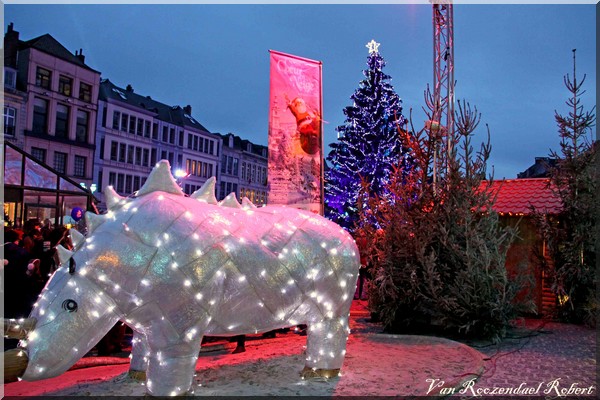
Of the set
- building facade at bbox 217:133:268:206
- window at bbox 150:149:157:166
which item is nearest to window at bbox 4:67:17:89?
window at bbox 150:149:157:166

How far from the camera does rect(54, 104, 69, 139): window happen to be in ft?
102

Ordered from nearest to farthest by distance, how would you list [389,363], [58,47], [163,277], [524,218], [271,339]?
[163,277] < [389,363] < [271,339] < [524,218] < [58,47]

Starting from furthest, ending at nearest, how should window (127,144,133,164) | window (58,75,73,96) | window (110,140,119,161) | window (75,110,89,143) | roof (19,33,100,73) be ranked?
1. window (127,144,133,164)
2. window (110,140,119,161)
3. window (75,110,89,143)
4. window (58,75,73,96)
5. roof (19,33,100,73)

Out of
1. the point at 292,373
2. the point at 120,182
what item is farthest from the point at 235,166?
the point at 292,373

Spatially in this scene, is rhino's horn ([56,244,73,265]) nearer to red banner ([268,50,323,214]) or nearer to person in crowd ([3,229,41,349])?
person in crowd ([3,229,41,349])

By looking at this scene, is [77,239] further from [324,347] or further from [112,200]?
[324,347]

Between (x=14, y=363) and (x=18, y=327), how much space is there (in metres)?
0.26

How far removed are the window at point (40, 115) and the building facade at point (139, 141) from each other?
4931 mm

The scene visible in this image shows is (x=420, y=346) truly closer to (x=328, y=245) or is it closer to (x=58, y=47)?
(x=328, y=245)

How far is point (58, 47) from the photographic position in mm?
31344

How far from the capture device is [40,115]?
98.9ft

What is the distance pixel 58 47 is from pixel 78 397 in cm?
3235

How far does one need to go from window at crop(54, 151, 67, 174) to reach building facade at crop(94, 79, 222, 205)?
10.4 feet

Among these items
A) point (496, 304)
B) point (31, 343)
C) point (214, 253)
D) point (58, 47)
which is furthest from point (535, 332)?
point (58, 47)
